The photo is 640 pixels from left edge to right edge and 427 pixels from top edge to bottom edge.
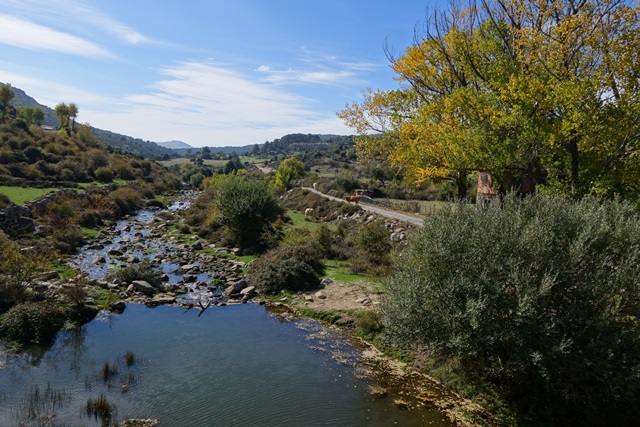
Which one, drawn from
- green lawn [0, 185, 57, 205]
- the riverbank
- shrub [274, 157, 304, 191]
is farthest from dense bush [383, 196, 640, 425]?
shrub [274, 157, 304, 191]

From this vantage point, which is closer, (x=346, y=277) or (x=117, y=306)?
(x=117, y=306)

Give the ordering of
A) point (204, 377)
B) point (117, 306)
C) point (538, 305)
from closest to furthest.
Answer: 1. point (538, 305)
2. point (204, 377)
3. point (117, 306)


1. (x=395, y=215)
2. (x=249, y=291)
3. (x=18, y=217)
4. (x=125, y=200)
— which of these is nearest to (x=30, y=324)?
(x=249, y=291)

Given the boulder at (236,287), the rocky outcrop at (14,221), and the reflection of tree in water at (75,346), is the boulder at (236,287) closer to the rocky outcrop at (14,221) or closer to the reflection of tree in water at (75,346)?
the reflection of tree in water at (75,346)

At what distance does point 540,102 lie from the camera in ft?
54.9

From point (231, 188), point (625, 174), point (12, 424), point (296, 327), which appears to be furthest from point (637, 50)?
point (231, 188)

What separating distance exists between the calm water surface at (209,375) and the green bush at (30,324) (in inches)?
25.4

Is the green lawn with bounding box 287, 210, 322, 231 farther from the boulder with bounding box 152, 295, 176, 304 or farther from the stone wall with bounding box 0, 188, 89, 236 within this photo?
the stone wall with bounding box 0, 188, 89, 236

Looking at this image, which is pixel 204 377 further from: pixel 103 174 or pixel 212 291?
pixel 103 174

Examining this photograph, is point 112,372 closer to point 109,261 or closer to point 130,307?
point 130,307

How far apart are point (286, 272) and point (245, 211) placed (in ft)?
34.0

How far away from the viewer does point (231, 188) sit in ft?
111

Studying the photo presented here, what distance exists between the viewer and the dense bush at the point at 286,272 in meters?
22.2

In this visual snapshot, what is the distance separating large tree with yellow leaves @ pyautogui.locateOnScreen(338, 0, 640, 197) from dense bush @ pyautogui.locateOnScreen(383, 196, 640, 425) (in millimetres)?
5469
